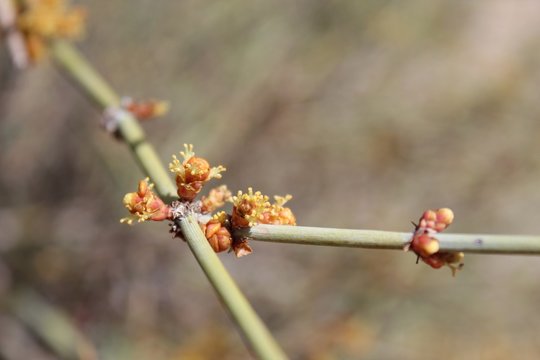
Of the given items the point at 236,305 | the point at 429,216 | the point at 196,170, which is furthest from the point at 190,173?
the point at 429,216

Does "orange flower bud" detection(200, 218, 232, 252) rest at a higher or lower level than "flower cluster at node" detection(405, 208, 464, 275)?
higher

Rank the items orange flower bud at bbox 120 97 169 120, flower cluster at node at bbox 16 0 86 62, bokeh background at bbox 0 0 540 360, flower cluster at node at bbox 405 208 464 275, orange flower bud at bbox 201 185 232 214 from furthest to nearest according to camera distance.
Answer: bokeh background at bbox 0 0 540 360
flower cluster at node at bbox 16 0 86 62
orange flower bud at bbox 120 97 169 120
orange flower bud at bbox 201 185 232 214
flower cluster at node at bbox 405 208 464 275

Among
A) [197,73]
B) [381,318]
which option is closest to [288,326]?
[381,318]

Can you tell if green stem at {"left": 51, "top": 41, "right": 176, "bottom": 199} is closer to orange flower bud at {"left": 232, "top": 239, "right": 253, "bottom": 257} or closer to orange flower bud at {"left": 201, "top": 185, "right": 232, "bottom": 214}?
orange flower bud at {"left": 201, "top": 185, "right": 232, "bottom": 214}

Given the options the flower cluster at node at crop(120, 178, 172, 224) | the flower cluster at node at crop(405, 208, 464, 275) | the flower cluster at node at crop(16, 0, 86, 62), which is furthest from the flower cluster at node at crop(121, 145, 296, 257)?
the flower cluster at node at crop(16, 0, 86, 62)

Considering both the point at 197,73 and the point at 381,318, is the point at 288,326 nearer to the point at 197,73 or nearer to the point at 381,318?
the point at 381,318
